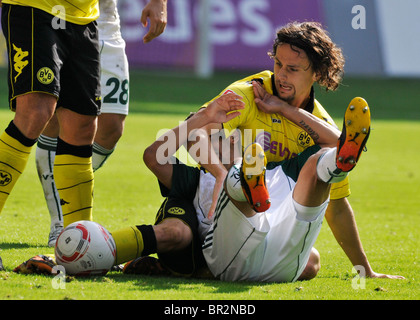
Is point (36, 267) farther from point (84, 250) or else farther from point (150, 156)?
point (150, 156)

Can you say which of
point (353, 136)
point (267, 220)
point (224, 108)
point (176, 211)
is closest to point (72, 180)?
point (176, 211)

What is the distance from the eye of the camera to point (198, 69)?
879 inches

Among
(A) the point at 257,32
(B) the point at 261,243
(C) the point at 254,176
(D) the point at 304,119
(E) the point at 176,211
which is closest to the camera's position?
(C) the point at 254,176

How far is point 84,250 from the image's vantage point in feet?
11.3

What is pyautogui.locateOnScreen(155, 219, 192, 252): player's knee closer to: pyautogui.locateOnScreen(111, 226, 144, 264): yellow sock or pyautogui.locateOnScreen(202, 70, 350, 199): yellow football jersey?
pyautogui.locateOnScreen(111, 226, 144, 264): yellow sock

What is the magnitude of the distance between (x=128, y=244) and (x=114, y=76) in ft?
6.85

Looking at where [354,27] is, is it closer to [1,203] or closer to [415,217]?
[415,217]

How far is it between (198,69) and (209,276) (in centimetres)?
1875

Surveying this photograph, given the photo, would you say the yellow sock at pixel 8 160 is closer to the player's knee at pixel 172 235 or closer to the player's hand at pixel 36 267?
the player's hand at pixel 36 267

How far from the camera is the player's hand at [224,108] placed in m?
4.02

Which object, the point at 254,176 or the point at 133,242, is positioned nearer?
the point at 254,176

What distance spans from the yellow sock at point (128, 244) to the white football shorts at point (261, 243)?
12.5 inches
